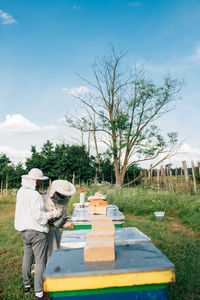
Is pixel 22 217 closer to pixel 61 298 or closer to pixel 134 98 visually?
pixel 61 298

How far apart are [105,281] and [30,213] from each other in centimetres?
177

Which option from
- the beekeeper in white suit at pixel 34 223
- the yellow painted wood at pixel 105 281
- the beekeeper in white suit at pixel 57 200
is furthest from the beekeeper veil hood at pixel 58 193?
the yellow painted wood at pixel 105 281

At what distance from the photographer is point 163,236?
580cm

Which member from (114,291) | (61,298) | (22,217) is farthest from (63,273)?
(22,217)

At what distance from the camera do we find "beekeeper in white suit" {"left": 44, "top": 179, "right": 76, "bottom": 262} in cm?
337

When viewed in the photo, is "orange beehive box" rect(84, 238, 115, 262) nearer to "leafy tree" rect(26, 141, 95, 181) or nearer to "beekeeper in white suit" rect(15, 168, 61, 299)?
"beekeeper in white suit" rect(15, 168, 61, 299)

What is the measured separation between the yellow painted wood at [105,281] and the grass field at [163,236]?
71.4 inches

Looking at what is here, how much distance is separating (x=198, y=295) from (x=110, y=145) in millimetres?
15458

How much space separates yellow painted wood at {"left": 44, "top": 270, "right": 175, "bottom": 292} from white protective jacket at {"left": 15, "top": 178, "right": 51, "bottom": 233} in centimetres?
160

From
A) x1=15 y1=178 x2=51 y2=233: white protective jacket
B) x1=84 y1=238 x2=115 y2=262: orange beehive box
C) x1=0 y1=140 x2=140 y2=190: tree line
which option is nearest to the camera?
x1=84 y1=238 x2=115 y2=262: orange beehive box

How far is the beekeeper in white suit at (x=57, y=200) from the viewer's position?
11.1 ft

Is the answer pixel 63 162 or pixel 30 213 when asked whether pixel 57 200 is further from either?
pixel 63 162

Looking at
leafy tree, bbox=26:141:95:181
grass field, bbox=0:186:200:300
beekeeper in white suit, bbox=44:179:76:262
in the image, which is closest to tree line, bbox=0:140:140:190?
leafy tree, bbox=26:141:95:181

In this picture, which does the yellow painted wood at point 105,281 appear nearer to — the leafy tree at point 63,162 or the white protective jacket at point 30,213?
the white protective jacket at point 30,213
